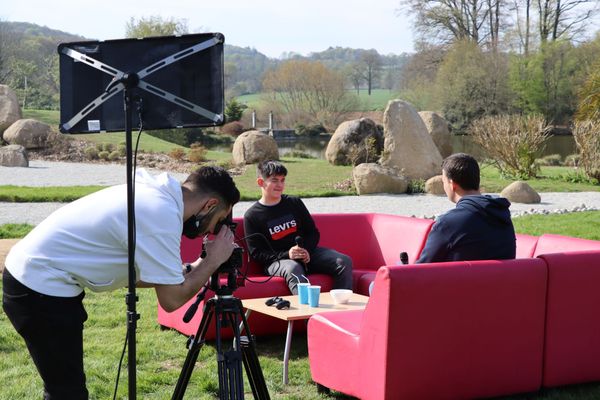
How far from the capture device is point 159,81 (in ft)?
11.6

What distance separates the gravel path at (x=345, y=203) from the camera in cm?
1383

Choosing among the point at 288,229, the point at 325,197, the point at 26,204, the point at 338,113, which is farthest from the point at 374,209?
the point at 338,113

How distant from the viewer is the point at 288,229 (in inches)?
283

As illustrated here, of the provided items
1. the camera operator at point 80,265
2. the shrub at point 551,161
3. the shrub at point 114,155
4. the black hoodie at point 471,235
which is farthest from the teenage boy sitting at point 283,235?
the shrub at point 551,161

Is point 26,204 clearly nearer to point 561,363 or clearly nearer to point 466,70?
point 561,363

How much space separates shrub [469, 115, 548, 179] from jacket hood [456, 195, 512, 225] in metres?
15.8

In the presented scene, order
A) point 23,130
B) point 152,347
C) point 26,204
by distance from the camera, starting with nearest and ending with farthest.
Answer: point 152,347
point 26,204
point 23,130

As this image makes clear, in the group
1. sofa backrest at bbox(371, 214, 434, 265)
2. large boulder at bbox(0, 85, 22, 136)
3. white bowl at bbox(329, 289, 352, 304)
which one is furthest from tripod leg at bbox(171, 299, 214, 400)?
large boulder at bbox(0, 85, 22, 136)

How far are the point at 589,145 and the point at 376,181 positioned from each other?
5.61 meters

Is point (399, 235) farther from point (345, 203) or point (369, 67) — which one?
point (369, 67)

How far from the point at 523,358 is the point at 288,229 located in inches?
106

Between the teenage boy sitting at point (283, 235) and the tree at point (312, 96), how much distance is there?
4100cm

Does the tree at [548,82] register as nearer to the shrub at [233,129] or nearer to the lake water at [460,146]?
the lake water at [460,146]

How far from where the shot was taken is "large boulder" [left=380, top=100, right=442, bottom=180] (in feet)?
67.1
